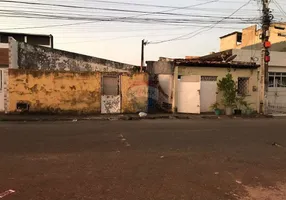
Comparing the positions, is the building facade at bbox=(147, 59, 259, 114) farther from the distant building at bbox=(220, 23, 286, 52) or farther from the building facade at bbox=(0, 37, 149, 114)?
the distant building at bbox=(220, 23, 286, 52)

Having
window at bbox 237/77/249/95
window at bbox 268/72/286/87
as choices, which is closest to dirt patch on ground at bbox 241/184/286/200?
window at bbox 237/77/249/95

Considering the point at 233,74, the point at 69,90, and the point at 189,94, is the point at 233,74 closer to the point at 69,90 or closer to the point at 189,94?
the point at 189,94

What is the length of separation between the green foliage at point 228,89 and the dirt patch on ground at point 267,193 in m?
14.0

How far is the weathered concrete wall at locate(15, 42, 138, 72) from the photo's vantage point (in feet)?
66.1

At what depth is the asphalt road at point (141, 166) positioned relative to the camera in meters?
4.95

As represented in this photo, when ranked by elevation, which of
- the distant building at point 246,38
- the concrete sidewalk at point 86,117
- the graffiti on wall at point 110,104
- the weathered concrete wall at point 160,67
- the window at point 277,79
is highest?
the distant building at point 246,38

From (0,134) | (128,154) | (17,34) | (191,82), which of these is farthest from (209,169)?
(17,34)

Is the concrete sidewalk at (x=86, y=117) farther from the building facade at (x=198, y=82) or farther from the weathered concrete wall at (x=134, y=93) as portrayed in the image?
the building facade at (x=198, y=82)

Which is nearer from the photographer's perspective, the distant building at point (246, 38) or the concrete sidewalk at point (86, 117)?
the concrete sidewalk at point (86, 117)

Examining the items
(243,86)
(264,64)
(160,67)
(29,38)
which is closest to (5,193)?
(160,67)

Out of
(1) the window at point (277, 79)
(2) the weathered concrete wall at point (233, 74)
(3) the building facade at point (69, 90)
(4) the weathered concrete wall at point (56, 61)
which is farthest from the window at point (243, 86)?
(4) the weathered concrete wall at point (56, 61)

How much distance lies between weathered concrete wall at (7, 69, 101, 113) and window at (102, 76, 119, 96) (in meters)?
0.41

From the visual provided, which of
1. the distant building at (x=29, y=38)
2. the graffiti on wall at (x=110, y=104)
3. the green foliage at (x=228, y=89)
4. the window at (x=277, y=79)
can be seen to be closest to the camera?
the graffiti on wall at (x=110, y=104)

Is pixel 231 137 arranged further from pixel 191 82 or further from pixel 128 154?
pixel 191 82
